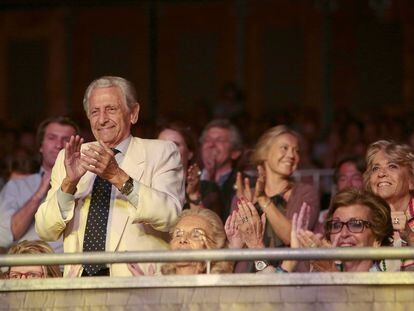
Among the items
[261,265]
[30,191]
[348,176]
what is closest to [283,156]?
[348,176]

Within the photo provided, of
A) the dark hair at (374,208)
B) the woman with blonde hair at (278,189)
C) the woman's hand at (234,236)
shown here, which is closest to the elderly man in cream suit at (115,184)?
the woman's hand at (234,236)

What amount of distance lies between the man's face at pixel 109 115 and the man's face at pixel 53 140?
2.23m

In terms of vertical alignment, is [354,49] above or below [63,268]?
above

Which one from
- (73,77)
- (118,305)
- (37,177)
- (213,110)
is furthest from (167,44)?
(118,305)

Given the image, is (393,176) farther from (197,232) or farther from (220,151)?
(220,151)

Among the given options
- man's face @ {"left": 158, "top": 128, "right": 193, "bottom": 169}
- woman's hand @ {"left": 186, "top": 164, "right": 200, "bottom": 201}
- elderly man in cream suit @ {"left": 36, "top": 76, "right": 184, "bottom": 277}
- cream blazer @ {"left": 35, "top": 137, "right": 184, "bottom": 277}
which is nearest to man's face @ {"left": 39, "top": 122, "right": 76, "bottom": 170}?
man's face @ {"left": 158, "top": 128, "right": 193, "bottom": 169}

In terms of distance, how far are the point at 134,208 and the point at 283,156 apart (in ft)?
7.94

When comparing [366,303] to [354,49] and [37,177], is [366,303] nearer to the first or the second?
[37,177]

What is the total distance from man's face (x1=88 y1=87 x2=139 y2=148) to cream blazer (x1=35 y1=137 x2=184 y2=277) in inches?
3.7

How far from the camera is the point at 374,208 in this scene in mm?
8320

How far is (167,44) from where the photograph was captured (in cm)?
2488

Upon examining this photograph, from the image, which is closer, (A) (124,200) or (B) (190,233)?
(B) (190,233)

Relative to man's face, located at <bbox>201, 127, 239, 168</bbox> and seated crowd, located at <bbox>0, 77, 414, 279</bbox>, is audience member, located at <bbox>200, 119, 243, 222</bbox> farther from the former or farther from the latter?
seated crowd, located at <bbox>0, 77, 414, 279</bbox>

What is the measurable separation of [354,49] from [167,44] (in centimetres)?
269
